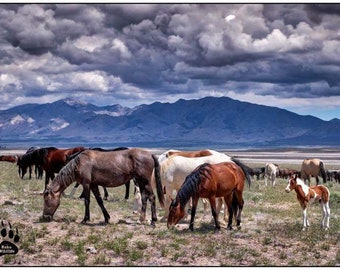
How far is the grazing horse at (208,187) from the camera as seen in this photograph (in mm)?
12969

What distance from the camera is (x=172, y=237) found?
40.7 ft

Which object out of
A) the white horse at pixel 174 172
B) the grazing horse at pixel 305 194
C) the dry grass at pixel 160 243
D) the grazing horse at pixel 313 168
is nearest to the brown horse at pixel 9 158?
the dry grass at pixel 160 243

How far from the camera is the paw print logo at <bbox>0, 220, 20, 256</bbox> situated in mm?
11109

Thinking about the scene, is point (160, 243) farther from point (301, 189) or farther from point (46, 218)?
point (301, 189)

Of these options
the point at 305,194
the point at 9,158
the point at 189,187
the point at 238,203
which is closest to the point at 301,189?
the point at 305,194

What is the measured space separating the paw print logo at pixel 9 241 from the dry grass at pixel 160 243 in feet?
0.52

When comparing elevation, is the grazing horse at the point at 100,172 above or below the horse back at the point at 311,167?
above

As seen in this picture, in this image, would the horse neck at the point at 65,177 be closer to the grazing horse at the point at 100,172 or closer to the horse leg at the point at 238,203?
the grazing horse at the point at 100,172

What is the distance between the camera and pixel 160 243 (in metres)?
12.0

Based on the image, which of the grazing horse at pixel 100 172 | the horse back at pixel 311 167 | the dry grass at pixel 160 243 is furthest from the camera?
the horse back at pixel 311 167

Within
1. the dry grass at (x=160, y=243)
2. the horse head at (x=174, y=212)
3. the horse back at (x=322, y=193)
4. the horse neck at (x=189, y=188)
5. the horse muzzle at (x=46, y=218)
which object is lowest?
the dry grass at (x=160, y=243)

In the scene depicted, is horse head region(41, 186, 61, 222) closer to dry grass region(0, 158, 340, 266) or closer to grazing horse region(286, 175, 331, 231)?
dry grass region(0, 158, 340, 266)

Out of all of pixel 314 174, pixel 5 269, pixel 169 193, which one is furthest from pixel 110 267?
pixel 314 174

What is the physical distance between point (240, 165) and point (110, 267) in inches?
242
